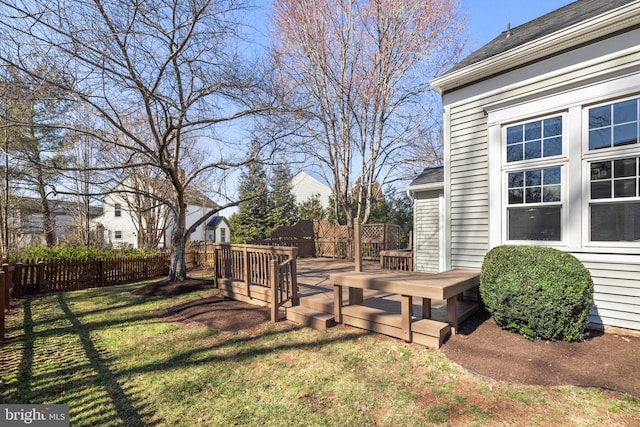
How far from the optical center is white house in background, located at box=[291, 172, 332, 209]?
87.2 feet

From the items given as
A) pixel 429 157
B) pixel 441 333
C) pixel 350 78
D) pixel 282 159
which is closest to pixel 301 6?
A: pixel 350 78

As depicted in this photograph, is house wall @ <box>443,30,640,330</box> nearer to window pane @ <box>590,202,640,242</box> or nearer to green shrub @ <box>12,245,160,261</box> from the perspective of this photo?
window pane @ <box>590,202,640,242</box>

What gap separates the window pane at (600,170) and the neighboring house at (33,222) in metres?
17.9

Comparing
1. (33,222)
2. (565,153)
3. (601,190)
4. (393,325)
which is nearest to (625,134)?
(565,153)

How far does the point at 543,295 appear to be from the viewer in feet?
11.7

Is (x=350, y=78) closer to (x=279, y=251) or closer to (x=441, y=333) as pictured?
(x=279, y=251)

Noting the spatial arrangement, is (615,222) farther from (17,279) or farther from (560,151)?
(17,279)

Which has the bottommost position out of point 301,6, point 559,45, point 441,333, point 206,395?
point 206,395

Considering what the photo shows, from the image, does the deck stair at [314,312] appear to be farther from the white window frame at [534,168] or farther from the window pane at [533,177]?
the window pane at [533,177]

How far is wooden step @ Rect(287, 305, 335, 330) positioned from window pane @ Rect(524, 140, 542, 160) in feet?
13.3

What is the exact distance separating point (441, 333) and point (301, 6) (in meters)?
14.3

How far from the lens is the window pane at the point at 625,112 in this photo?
398cm

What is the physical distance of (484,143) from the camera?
5.28 metres

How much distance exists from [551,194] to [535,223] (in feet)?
1.62
